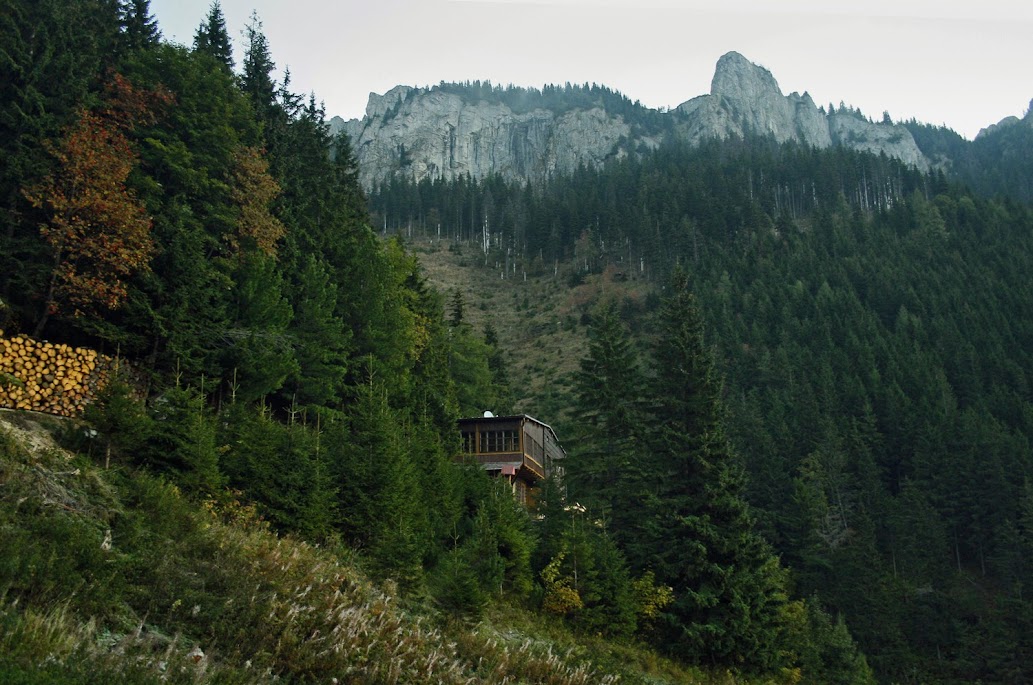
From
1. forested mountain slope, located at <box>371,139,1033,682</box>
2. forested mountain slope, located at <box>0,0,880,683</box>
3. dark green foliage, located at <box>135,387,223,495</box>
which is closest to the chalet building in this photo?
forested mountain slope, located at <box>371,139,1033,682</box>

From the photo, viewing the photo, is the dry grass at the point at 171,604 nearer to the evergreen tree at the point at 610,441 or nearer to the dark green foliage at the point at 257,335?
the dark green foliage at the point at 257,335

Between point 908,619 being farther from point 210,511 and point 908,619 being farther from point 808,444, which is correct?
point 210,511

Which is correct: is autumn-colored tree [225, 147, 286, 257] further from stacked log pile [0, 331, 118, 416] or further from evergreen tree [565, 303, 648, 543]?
evergreen tree [565, 303, 648, 543]

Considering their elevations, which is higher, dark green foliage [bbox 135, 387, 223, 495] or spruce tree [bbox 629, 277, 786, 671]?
dark green foliage [bbox 135, 387, 223, 495]

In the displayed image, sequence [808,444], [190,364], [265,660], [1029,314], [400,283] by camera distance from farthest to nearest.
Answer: [1029,314]
[808,444]
[400,283]
[190,364]
[265,660]

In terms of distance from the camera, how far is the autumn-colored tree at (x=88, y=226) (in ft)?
63.0

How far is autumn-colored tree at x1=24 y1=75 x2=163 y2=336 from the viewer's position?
1919 cm

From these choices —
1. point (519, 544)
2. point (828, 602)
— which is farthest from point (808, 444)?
point (519, 544)

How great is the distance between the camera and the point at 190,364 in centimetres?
2069

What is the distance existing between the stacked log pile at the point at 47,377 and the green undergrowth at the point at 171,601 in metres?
1.30

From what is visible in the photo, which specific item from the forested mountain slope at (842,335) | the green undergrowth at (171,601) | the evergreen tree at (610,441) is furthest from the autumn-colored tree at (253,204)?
the forested mountain slope at (842,335)

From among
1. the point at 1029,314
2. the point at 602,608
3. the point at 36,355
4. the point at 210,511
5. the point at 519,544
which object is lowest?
the point at 602,608

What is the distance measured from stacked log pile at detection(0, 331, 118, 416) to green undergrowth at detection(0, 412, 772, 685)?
4.28 feet

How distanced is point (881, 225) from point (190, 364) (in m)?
117
